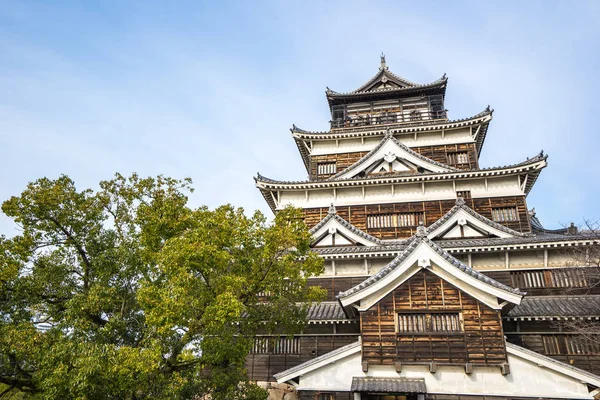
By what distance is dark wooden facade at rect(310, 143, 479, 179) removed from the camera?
969 inches

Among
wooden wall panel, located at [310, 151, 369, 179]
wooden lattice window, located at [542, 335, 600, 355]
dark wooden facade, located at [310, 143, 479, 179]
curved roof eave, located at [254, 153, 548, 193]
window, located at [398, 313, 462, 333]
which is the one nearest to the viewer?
window, located at [398, 313, 462, 333]

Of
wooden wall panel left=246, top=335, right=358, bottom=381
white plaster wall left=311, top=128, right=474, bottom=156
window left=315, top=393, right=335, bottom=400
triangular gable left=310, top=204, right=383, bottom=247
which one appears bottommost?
window left=315, top=393, right=335, bottom=400

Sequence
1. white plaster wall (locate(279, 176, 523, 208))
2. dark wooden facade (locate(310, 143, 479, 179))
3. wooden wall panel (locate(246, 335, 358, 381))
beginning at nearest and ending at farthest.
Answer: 1. wooden wall panel (locate(246, 335, 358, 381))
2. white plaster wall (locate(279, 176, 523, 208))
3. dark wooden facade (locate(310, 143, 479, 179))

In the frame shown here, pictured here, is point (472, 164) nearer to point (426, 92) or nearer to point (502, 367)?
point (426, 92)

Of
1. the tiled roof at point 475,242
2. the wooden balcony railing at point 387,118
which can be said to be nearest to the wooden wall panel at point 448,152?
the wooden balcony railing at point 387,118

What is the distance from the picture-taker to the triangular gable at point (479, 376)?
11511 mm

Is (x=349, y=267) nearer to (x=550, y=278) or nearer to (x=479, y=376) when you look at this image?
(x=479, y=376)

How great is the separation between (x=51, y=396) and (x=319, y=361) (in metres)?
7.73

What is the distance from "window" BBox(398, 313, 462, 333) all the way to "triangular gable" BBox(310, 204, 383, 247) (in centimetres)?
719

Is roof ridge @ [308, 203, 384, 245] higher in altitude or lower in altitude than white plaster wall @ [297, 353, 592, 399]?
higher

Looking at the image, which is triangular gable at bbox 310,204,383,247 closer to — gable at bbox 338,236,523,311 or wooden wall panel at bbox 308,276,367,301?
wooden wall panel at bbox 308,276,367,301

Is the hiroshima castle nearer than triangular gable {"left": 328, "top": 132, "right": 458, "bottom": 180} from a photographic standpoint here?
Yes

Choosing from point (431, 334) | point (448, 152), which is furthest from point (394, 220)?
point (431, 334)

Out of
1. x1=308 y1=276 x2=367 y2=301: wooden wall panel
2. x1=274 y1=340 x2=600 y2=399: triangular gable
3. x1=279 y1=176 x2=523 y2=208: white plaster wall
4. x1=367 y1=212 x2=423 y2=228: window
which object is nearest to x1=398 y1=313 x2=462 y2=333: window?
x1=274 y1=340 x2=600 y2=399: triangular gable
